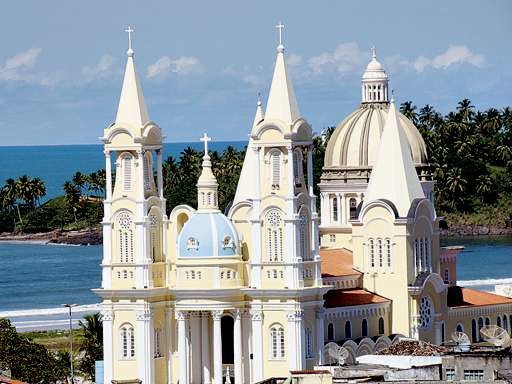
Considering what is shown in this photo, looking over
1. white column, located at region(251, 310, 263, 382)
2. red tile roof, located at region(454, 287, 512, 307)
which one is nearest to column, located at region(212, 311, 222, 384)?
white column, located at region(251, 310, 263, 382)

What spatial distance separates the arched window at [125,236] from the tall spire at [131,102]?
3310mm

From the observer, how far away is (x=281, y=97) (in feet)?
293

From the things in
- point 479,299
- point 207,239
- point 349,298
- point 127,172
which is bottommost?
point 479,299

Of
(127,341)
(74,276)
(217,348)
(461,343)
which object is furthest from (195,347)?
(74,276)

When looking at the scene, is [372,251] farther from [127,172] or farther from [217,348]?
[127,172]

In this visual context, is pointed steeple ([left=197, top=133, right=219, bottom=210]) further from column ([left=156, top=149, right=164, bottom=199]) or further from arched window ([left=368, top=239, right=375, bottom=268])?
arched window ([left=368, top=239, right=375, bottom=268])

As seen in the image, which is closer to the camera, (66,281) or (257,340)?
(257,340)

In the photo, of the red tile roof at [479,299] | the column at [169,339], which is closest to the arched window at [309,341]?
the column at [169,339]

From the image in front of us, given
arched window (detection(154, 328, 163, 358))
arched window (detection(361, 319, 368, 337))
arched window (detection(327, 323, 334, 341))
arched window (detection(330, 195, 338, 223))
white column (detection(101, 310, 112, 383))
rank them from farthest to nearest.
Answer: arched window (detection(330, 195, 338, 223)), arched window (detection(361, 319, 368, 337)), arched window (detection(327, 323, 334, 341)), arched window (detection(154, 328, 163, 358)), white column (detection(101, 310, 112, 383))

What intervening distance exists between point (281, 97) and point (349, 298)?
32.0 ft

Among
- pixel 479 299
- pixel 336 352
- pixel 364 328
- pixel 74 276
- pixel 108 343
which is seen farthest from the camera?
pixel 74 276

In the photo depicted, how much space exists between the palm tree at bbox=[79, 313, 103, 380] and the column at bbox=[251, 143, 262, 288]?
34.5 feet

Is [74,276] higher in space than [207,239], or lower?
lower

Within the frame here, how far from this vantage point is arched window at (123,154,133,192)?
90.1 meters
